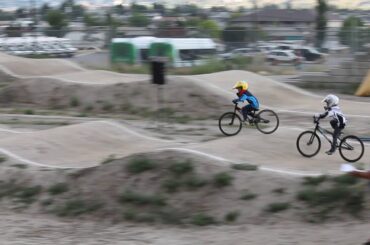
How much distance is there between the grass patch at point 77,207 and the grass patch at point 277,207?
2.65 metres

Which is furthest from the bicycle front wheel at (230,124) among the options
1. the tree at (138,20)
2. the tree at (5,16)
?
the tree at (5,16)

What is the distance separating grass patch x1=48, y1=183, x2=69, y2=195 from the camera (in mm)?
12602

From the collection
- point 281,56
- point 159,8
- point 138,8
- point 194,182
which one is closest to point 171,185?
point 194,182

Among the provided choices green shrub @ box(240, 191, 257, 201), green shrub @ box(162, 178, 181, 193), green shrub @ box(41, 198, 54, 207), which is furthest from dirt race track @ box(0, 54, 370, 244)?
green shrub @ box(162, 178, 181, 193)

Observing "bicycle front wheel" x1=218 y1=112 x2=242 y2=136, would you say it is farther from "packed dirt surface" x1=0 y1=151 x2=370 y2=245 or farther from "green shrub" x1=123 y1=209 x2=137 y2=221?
"green shrub" x1=123 y1=209 x2=137 y2=221

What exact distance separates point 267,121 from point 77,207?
23.1 ft

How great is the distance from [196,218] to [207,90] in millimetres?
12963

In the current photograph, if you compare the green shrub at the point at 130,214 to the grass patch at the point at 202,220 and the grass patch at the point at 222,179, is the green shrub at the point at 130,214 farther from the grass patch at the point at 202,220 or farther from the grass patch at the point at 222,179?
the grass patch at the point at 222,179

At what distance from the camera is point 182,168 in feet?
39.3

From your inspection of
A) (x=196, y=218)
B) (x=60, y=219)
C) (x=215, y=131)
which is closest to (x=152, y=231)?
(x=196, y=218)

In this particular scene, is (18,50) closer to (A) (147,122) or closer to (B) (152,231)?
(A) (147,122)

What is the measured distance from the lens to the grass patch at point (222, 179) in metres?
11.5

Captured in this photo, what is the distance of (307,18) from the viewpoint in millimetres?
46938

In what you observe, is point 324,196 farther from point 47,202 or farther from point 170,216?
point 47,202
